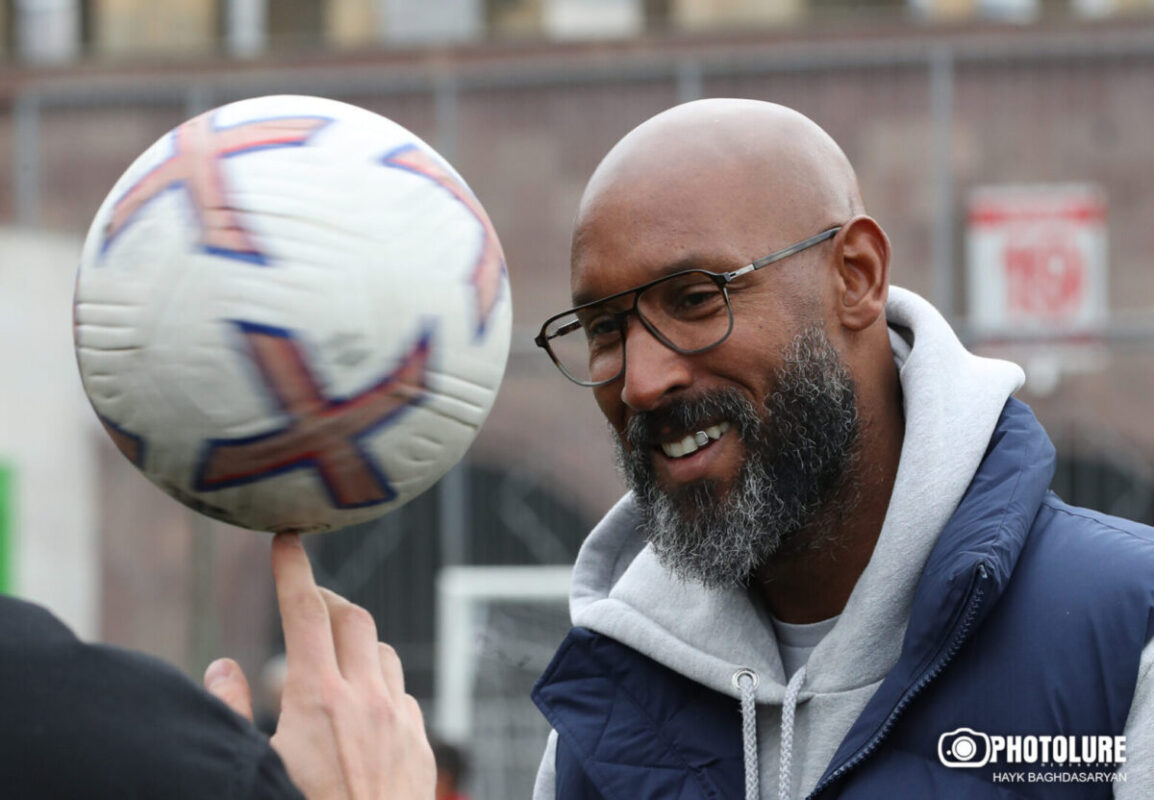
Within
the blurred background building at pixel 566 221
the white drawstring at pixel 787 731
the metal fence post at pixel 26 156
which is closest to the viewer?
the white drawstring at pixel 787 731

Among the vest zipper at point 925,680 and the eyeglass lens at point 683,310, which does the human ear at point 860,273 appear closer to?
the eyeglass lens at point 683,310

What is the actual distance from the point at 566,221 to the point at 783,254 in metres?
9.74

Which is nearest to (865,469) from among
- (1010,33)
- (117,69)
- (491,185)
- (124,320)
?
(124,320)

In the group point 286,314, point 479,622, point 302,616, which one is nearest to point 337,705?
point 302,616

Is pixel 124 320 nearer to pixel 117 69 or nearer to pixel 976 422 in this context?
pixel 976 422

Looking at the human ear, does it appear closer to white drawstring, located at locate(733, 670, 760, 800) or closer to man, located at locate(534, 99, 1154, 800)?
man, located at locate(534, 99, 1154, 800)

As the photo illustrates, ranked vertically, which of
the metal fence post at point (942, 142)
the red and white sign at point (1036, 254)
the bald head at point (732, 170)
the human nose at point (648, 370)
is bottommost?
the red and white sign at point (1036, 254)

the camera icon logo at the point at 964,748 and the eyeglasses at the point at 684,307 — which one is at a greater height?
the eyeglasses at the point at 684,307

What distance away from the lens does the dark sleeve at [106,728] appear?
172 centimetres

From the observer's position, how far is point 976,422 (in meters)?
2.69

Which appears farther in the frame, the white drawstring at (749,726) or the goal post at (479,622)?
the goal post at (479,622)

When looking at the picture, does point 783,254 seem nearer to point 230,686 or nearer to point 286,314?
point 286,314

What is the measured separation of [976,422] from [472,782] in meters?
7.66

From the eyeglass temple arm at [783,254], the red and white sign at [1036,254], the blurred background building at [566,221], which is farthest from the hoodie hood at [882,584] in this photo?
the red and white sign at [1036,254]
